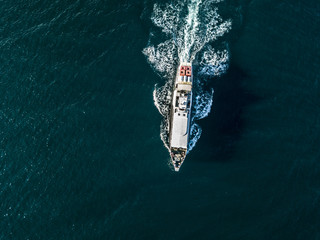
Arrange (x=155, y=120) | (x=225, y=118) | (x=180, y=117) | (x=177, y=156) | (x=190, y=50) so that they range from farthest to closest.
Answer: (x=190, y=50), (x=155, y=120), (x=225, y=118), (x=180, y=117), (x=177, y=156)

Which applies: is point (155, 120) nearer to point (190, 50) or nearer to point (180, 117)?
point (180, 117)

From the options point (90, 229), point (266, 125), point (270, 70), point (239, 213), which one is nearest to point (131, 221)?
point (90, 229)

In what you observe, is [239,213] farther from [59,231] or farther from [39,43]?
[39,43]

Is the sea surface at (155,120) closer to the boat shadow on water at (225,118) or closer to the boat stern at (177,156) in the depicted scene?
the boat shadow on water at (225,118)

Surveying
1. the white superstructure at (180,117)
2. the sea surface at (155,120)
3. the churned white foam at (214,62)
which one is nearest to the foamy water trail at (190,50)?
the churned white foam at (214,62)

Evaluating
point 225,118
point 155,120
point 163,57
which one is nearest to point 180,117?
point 155,120
